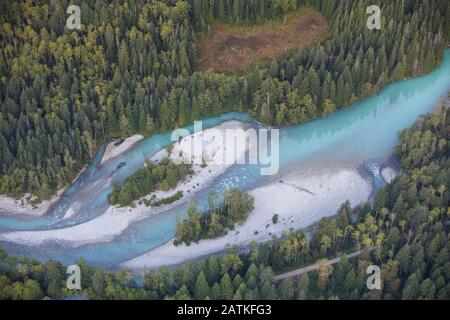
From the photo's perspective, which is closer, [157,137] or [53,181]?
[53,181]

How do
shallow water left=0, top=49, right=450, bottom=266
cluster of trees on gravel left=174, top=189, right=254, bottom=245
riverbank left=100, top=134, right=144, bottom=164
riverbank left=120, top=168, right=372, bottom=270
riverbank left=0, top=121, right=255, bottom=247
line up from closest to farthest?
riverbank left=120, top=168, right=372, bottom=270
cluster of trees on gravel left=174, top=189, right=254, bottom=245
shallow water left=0, top=49, right=450, bottom=266
riverbank left=0, top=121, right=255, bottom=247
riverbank left=100, top=134, right=144, bottom=164

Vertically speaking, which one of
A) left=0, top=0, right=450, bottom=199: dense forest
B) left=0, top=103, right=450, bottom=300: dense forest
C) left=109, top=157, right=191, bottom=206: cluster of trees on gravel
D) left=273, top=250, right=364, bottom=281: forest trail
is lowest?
left=273, top=250, right=364, bottom=281: forest trail

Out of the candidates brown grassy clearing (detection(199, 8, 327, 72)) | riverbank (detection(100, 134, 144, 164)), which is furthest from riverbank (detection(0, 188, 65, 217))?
brown grassy clearing (detection(199, 8, 327, 72))

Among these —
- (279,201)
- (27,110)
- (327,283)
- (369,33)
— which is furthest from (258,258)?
(369,33)

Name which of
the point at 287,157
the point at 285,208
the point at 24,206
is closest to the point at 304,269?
the point at 285,208

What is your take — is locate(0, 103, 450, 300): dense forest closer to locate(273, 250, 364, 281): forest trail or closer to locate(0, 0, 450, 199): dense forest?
locate(273, 250, 364, 281): forest trail

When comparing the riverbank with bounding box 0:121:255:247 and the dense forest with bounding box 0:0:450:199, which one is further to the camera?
the dense forest with bounding box 0:0:450:199

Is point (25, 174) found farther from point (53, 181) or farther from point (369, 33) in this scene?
point (369, 33)
